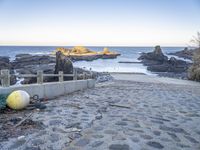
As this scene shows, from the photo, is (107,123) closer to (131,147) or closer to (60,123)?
(60,123)

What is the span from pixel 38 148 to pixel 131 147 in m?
1.69

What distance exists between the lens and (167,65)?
4678 cm

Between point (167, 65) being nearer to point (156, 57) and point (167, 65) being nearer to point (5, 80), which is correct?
point (156, 57)

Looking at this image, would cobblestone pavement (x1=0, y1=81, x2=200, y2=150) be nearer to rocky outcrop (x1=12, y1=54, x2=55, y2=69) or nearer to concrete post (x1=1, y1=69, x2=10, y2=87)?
concrete post (x1=1, y1=69, x2=10, y2=87)

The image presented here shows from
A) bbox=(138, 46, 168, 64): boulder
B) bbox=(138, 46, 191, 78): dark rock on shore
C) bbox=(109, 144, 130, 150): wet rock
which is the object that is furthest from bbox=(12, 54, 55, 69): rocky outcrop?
bbox=(109, 144, 130, 150): wet rock

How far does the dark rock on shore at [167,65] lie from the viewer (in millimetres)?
39031

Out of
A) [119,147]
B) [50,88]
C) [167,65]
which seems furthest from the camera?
[167,65]

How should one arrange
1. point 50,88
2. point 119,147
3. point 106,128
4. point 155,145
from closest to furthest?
point 119,147, point 155,145, point 106,128, point 50,88

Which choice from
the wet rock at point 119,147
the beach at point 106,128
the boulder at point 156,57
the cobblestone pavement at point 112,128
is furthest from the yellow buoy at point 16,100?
the boulder at point 156,57

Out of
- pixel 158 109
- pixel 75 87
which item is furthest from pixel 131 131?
pixel 75 87

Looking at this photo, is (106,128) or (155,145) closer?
(155,145)

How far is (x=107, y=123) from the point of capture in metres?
6.51

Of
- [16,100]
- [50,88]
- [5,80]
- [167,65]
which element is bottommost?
[167,65]

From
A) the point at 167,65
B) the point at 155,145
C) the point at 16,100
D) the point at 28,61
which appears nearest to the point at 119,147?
the point at 155,145
